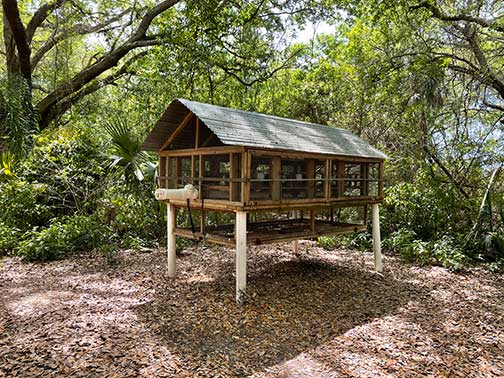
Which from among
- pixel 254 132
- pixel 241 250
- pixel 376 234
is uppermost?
pixel 254 132

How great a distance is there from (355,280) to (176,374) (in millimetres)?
4404

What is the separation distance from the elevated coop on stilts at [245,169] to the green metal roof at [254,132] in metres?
0.02

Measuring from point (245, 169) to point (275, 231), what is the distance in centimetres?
198

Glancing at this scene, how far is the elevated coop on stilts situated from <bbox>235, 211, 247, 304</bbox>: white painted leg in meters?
0.01

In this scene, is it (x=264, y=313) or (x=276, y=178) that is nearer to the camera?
(x=264, y=313)

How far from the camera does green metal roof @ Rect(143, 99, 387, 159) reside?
4961mm

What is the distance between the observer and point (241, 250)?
5098 mm

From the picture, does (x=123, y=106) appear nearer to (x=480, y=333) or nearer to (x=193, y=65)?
(x=193, y=65)

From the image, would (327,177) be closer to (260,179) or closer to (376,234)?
(260,179)

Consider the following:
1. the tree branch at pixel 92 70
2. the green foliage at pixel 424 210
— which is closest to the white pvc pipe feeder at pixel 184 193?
the green foliage at pixel 424 210

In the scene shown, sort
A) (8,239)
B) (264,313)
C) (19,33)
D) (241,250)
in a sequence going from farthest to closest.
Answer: (19,33) < (8,239) < (241,250) < (264,313)

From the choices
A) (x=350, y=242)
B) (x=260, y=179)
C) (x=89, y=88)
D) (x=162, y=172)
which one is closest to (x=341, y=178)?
(x=260, y=179)

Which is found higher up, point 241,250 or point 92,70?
point 92,70

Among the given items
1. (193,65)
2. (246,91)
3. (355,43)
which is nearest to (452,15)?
(355,43)
